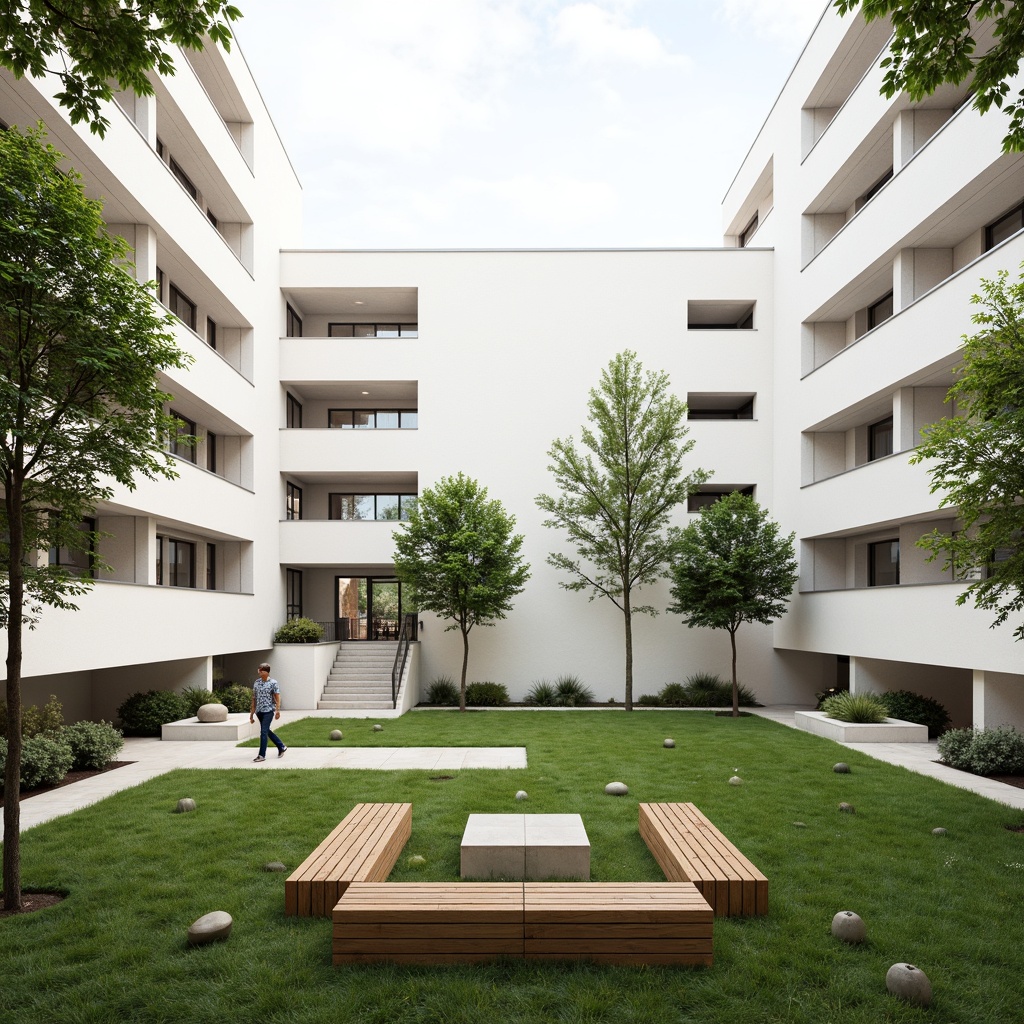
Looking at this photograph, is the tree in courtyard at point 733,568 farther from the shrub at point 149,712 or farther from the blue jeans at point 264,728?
the shrub at point 149,712

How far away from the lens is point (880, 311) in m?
20.3

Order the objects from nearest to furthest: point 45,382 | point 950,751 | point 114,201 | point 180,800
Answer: point 45,382 → point 180,800 → point 950,751 → point 114,201

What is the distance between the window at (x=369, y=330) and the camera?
26.6m

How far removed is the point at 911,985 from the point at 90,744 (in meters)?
A: 12.5

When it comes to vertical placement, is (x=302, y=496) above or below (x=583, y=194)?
below

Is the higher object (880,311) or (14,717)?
→ (880,311)

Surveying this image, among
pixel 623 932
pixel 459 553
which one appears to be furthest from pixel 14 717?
pixel 459 553

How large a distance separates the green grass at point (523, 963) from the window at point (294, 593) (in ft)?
42.3

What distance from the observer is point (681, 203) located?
136m

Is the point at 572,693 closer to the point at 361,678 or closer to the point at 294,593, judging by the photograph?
the point at 361,678

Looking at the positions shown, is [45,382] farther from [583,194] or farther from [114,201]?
[583,194]

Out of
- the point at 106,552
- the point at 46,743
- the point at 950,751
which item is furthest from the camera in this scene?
the point at 106,552

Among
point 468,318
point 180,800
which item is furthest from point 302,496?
point 180,800

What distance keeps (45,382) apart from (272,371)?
57.8 ft
